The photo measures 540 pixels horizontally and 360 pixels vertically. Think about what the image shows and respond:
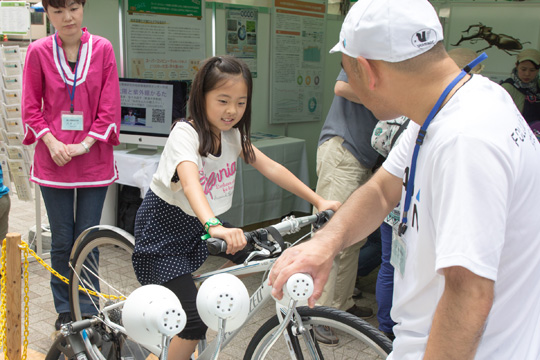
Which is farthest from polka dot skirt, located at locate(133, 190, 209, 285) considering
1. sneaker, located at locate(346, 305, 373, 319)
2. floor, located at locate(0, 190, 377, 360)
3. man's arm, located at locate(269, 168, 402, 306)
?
sneaker, located at locate(346, 305, 373, 319)

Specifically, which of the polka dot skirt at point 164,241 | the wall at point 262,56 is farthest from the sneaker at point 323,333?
the wall at point 262,56

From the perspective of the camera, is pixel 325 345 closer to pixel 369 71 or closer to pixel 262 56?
pixel 369 71

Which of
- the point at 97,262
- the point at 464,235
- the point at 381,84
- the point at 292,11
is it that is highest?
the point at 292,11

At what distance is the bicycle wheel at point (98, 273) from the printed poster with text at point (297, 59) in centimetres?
346

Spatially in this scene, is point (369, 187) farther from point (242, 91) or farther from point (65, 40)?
point (65, 40)

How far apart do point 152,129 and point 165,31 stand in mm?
946

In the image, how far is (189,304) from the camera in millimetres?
2383

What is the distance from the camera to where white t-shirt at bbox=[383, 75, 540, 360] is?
3.28 ft

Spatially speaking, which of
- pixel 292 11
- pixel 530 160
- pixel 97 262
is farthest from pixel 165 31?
pixel 530 160

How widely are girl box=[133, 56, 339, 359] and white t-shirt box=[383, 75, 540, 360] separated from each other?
108 cm

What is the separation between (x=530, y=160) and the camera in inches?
42.7

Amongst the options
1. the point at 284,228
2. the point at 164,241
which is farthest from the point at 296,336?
the point at 164,241

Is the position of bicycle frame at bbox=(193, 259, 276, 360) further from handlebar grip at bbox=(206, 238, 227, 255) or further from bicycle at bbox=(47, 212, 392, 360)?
handlebar grip at bbox=(206, 238, 227, 255)

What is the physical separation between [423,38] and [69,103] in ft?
9.08
